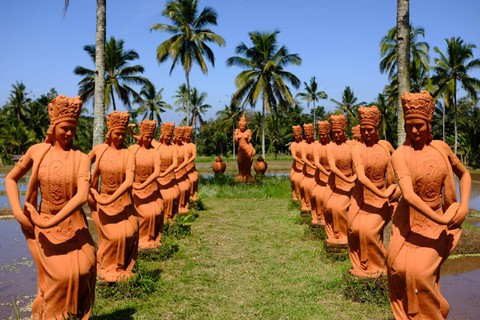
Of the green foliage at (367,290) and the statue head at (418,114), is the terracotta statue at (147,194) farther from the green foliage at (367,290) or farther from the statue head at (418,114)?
the statue head at (418,114)

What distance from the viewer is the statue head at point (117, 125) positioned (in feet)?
17.0

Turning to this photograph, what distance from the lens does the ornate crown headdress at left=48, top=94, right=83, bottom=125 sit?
3682mm

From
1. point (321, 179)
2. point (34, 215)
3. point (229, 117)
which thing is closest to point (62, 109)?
point (34, 215)

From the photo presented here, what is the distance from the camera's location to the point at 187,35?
22453 mm

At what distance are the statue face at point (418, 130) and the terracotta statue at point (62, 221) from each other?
116 inches

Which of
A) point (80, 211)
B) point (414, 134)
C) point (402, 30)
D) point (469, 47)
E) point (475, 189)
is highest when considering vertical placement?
point (469, 47)

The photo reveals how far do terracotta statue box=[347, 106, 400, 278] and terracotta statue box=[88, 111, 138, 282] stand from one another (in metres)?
2.93

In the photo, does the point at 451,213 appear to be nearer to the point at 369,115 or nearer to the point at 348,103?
the point at 369,115

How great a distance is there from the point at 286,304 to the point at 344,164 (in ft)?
9.81

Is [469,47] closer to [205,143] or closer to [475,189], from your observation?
[475,189]

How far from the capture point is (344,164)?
7086 mm

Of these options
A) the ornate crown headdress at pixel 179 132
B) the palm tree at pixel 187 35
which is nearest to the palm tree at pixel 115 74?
the palm tree at pixel 187 35

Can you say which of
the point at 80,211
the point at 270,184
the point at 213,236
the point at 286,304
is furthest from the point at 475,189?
the point at 80,211

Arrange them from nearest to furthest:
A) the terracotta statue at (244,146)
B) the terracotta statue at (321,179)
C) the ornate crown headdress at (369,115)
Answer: the ornate crown headdress at (369,115), the terracotta statue at (321,179), the terracotta statue at (244,146)
